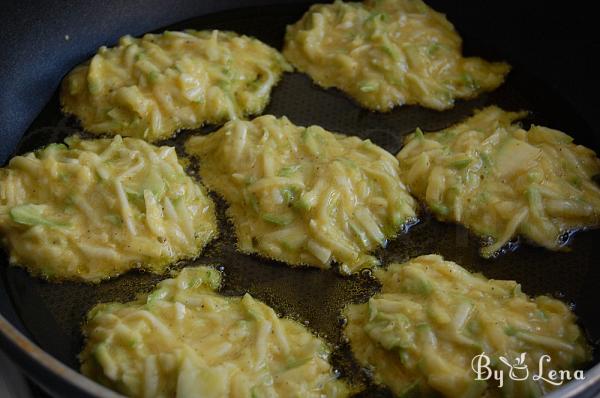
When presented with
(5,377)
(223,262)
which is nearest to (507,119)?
(223,262)

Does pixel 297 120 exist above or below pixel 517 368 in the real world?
above

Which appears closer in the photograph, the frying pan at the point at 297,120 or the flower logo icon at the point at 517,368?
the flower logo icon at the point at 517,368

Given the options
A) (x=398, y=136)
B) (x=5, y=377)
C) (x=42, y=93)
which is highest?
(x=42, y=93)

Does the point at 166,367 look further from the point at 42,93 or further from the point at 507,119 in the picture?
the point at 507,119

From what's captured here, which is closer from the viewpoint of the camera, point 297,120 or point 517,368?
point 517,368

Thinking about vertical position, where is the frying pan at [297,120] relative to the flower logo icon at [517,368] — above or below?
above

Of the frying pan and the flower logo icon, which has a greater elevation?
the frying pan

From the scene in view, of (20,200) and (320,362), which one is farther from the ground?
(20,200)

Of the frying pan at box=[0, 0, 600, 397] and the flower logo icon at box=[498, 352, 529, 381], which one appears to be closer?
the flower logo icon at box=[498, 352, 529, 381]
